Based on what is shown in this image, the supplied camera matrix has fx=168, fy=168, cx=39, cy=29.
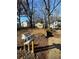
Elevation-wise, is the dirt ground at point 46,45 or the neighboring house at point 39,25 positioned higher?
the neighboring house at point 39,25

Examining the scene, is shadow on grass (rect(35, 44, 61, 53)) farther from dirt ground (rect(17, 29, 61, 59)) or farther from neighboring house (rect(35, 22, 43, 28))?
neighboring house (rect(35, 22, 43, 28))

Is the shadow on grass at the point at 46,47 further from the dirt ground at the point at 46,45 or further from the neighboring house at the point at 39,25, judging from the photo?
the neighboring house at the point at 39,25

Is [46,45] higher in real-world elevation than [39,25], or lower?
lower

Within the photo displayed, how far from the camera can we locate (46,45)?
1495 mm

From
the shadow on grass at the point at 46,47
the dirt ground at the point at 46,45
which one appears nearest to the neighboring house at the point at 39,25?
the dirt ground at the point at 46,45

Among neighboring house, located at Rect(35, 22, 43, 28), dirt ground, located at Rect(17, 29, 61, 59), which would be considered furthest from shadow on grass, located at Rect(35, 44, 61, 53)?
neighboring house, located at Rect(35, 22, 43, 28)

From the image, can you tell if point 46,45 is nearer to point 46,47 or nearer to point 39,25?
point 46,47

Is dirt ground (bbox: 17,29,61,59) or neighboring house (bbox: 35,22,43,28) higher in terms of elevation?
neighboring house (bbox: 35,22,43,28)

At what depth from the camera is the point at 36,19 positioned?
4.83 feet

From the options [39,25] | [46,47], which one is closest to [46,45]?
[46,47]

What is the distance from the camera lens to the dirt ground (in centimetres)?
147

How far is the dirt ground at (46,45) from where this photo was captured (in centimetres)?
147
